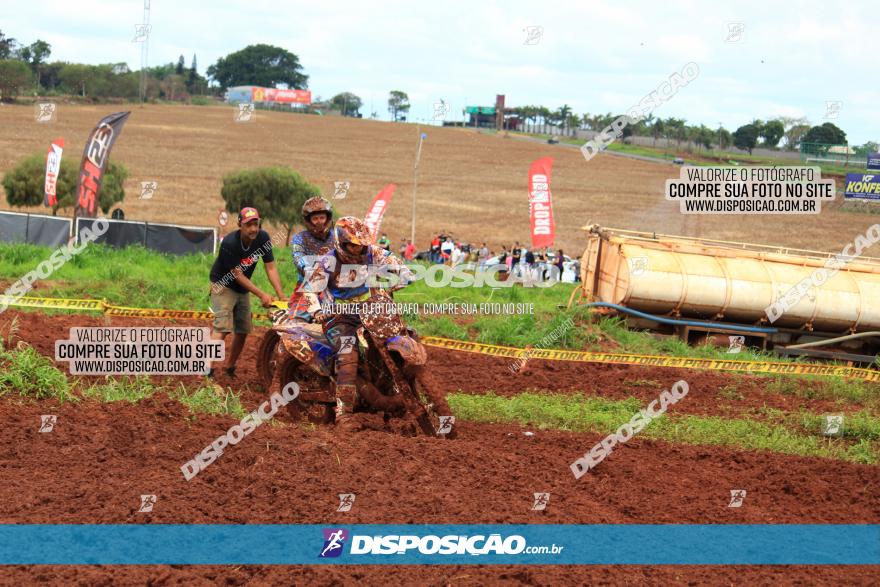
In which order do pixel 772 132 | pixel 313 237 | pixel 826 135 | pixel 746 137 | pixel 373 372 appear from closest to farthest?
pixel 373 372 < pixel 313 237 < pixel 826 135 < pixel 746 137 < pixel 772 132

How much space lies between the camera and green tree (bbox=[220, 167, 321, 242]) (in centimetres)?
3772

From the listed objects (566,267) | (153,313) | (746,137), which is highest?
(746,137)

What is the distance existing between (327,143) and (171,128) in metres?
14.0

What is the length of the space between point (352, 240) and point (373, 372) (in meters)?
1.23

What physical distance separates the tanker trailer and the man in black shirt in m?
7.56

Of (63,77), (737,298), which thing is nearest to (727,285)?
(737,298)

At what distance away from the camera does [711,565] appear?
5.61 metres

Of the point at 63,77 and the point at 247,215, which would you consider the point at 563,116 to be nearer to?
the point at 63,77

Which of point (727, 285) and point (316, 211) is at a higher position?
point (316, 211)

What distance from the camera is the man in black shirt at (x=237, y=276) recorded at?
1027cm

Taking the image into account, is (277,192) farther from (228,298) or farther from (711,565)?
(711,565)

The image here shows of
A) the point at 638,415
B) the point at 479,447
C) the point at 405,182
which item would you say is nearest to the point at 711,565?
the point at 479,447

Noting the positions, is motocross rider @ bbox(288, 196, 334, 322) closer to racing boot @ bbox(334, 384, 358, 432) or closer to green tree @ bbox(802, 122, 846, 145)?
racing boot @ bbox(334, 384, 358, 432)

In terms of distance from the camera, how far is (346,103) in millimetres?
134750
